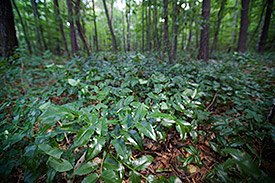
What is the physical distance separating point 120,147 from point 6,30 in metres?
6.10

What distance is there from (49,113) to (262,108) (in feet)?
8.33

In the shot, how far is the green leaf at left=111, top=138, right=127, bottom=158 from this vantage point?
78 centimetres

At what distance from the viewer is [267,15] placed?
7.12 metres

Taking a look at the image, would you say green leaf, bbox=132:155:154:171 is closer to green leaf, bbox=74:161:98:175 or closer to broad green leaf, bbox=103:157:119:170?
broad green leaf, bbox=103:157:119:170

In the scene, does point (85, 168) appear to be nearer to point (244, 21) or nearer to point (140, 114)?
point (140, 114)

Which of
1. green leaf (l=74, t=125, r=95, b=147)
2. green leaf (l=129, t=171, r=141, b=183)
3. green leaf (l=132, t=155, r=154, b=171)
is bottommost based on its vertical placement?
green leaf (l=129, t=171, r=141, b=183)

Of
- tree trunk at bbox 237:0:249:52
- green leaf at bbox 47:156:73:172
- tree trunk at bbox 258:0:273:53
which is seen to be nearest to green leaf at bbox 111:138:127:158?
green leaf at bbox 47:156:73:172

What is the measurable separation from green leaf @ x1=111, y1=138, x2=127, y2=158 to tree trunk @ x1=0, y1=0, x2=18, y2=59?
17.8 feet

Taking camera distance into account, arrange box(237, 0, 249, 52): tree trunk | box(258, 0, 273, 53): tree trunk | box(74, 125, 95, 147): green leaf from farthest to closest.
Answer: box(258, 0, 273, 53): tree trunk < box(237, 0, 249, 52): tree trunk < box(74, 125, 95, 147): green leaf

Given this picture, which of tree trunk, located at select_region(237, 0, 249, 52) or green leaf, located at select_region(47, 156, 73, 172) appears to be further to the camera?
tree trunk, located at select_region(237, 0, 249, 52)

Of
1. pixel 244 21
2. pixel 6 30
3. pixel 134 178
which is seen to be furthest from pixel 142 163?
pixel 244 21

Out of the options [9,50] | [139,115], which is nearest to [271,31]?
[139,115]

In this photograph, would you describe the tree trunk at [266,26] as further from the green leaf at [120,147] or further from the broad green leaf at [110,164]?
the broad green leaf at [110,164]

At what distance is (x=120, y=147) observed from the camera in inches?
32.0
